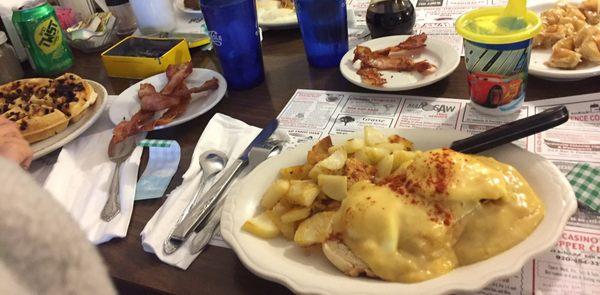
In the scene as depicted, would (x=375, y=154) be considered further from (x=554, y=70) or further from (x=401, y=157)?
(x=554, y=70)

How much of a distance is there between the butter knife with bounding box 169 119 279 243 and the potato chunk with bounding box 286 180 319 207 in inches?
5.4

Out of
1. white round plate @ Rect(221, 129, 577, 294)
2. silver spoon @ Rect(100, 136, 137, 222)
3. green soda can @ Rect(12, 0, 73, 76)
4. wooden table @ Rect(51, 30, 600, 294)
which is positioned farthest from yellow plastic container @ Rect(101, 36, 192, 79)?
white round plate @ Rect(221, 129, 577, 294)

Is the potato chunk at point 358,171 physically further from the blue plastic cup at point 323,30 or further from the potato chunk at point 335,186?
the blue plastic cup at point 323,30

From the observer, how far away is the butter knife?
68 centimetres

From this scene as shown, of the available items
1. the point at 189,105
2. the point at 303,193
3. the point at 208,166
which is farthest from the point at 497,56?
the point at 189,105

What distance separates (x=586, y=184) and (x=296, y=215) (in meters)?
0.38

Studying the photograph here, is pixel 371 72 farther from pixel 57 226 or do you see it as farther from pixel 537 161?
pixel 57 226

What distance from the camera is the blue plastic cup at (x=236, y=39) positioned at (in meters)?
0.99

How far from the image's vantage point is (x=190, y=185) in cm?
78

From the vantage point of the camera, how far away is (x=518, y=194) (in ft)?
1.80

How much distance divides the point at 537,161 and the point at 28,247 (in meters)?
0.56

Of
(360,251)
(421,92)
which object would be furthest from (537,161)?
(421,92)

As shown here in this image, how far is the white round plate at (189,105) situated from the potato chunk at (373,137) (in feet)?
1.29

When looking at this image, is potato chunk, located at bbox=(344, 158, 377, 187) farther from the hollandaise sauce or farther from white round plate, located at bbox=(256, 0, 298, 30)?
white round plate, located at bbox=(256, 0, 298, 30)
